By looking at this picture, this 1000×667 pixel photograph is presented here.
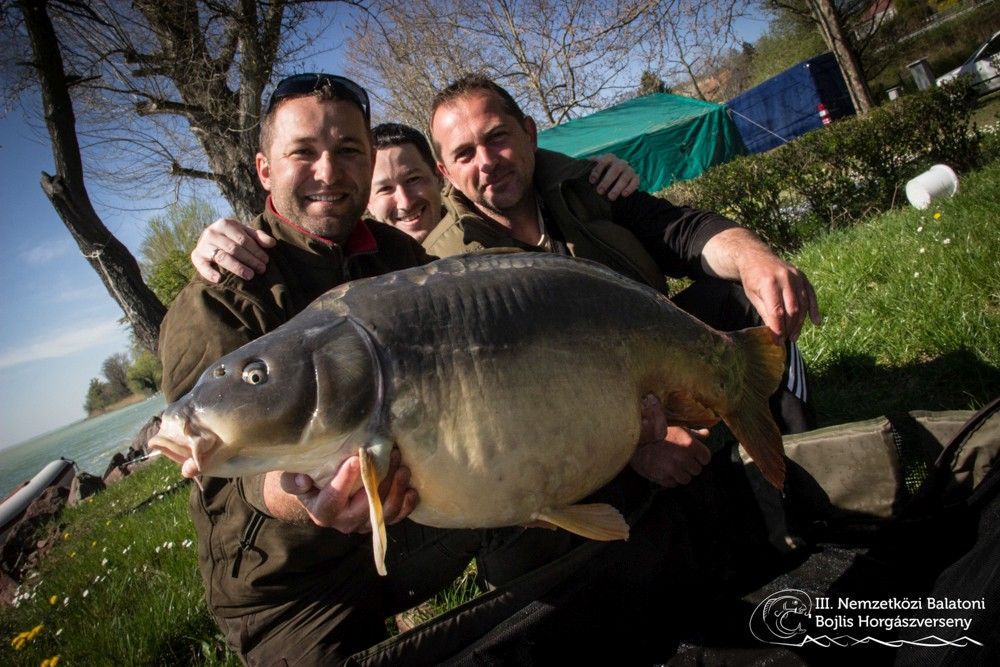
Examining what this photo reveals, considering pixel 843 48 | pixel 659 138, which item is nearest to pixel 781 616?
pixel 843 48

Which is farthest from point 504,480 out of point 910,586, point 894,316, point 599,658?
point 894,316

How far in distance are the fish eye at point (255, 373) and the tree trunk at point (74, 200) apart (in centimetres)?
542

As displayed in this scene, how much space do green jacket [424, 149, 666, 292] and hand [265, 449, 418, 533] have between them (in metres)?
1.48

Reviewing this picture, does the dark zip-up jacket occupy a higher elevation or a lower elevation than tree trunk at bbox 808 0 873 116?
lower

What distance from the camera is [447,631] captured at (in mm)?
1630

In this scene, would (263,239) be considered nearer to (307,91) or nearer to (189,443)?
(307,91)

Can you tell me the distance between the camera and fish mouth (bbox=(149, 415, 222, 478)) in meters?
1.13

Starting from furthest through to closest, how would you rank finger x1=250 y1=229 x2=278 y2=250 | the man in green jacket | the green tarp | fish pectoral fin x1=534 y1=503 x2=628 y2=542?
the green tarp < finger x1=250 y1=229 x2=278 y2=250 < the man in green jacket < fish pectoral fin x1=534 y1=503 x2=628 y2=542

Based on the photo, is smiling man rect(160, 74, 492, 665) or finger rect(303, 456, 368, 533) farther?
smiling man rect(160, 74, 492, 665)

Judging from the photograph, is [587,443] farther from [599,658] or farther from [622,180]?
[622,180]

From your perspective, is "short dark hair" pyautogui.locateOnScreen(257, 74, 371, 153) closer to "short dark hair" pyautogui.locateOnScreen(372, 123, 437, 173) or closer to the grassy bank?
"short dark hair" pyautogui.locateOnScreen(372, 123, 437, 173)

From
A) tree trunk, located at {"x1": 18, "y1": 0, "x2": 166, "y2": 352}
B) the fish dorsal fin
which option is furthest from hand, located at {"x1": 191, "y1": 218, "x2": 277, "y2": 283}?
tree trunk, located at {"x1": 18, "y1": 0, "x2": 166, "y2": 352}

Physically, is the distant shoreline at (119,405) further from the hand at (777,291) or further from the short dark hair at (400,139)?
the hand at (777,291)

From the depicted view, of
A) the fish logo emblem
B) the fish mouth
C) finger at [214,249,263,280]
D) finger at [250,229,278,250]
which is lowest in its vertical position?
the fish logo emblem
